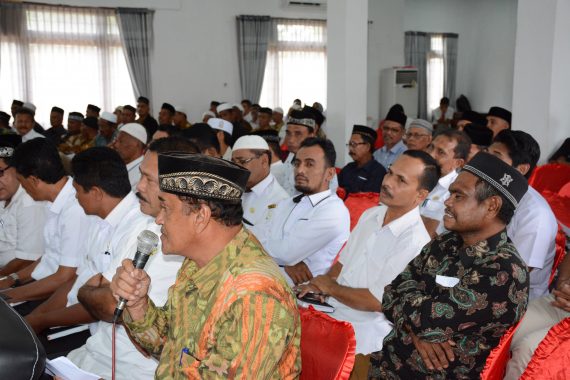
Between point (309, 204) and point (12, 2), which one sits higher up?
point (12, 2)

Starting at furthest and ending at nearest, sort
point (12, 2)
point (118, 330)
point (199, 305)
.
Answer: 1. point (12, 2)
2. point (118, 330)
3. point (199, 305)

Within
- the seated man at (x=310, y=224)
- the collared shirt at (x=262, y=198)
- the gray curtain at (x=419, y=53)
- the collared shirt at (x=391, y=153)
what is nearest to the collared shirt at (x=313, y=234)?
the seated man at (x=310, y=224)

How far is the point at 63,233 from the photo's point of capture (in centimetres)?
295

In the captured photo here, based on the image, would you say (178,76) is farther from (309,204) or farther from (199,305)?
(199,305)

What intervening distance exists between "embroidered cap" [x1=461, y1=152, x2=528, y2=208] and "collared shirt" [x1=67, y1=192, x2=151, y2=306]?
4.28 ft

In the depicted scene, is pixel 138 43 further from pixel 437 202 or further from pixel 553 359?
pixel 553 359

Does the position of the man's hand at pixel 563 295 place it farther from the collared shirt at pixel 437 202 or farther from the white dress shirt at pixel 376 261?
the collared shirt at pixel 437 202

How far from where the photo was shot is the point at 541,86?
4613mm

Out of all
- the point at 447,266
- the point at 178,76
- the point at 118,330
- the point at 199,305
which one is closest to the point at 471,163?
the point at 447,266

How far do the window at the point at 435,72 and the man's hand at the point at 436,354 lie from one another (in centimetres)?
1345

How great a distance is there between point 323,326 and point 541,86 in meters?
3.73

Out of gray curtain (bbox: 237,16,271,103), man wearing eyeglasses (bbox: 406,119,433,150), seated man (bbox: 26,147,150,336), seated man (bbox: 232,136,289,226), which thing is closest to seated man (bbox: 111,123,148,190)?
seated man (bbox: 232,136,289,226)

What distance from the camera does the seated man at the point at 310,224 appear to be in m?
3.06

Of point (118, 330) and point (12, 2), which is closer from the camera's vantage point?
point (118, 330)
